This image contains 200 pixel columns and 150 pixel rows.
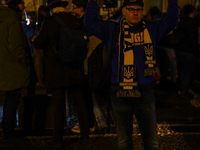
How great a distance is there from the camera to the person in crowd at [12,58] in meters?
4.06

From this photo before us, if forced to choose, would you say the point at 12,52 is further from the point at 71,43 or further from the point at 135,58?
the point at 135,58

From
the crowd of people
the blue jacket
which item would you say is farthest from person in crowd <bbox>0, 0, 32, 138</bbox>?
the blue jacket

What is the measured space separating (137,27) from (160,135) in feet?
6.98

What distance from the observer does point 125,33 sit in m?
2.96

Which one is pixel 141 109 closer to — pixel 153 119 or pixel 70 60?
pixel 153 119

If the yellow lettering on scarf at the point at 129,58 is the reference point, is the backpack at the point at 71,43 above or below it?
above

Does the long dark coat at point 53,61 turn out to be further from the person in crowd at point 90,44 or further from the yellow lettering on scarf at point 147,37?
the yellow lettering on scarf at point 147,37

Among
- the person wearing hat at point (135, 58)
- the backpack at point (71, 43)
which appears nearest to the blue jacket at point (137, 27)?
the person wearing hat at point (135, 58)

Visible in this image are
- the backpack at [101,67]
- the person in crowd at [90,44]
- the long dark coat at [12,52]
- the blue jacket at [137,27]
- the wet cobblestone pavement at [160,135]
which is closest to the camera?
the blue jacket at [137,27]

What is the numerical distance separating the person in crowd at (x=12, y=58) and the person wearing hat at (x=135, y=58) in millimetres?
1523

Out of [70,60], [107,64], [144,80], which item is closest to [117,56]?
[107,64]

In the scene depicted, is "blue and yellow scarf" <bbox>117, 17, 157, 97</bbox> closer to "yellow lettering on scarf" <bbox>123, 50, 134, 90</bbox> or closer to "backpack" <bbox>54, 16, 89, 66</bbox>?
"yellow lettering on scarf" <bbox>123, 50, 134, 90</bbox>

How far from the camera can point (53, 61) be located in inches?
155

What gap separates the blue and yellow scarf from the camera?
293 cm
